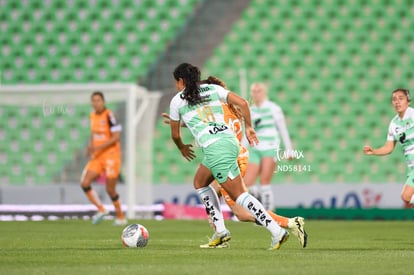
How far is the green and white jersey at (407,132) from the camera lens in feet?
33.9

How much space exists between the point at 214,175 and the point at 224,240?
0.86 meters

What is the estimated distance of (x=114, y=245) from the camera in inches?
360

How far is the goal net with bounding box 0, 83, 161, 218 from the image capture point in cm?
1702

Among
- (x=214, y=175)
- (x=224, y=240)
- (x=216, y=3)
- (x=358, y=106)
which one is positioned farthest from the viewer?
(x=216, y=3)

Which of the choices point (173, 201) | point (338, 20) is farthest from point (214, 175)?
point (338, 20)

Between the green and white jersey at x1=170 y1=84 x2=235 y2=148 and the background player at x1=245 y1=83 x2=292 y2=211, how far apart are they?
5.54 m

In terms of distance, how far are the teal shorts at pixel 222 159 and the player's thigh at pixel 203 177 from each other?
399 millimetres

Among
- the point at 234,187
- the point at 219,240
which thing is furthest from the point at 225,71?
the point at 234,187

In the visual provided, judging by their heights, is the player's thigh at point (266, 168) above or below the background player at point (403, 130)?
below

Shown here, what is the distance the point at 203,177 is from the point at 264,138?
5549mm

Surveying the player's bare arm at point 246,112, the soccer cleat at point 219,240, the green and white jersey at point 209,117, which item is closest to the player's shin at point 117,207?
the soccer cleat at point 219,240

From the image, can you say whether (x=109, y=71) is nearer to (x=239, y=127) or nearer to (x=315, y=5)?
(x=315, y=5)

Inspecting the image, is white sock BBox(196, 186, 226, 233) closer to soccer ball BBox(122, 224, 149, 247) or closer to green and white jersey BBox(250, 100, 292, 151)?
soccer ball BBox(122, 224, 149, 247)

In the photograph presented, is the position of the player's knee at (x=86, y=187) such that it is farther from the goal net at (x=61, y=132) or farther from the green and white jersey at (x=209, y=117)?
the green and white jersey at (x=209, y=117)
